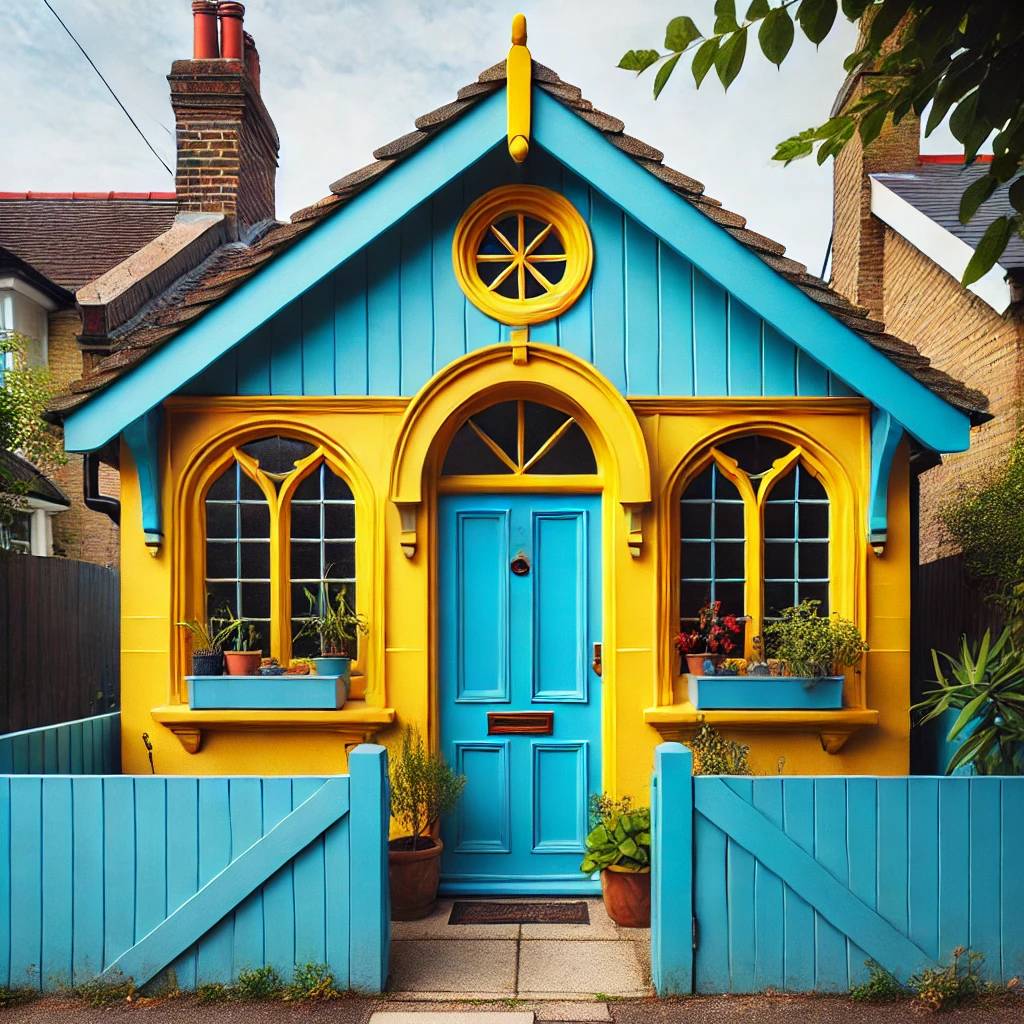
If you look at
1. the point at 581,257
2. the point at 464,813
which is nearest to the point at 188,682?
the point at 464,813

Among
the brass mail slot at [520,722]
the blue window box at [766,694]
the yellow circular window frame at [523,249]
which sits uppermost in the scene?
the yellow circular window frame at [523,249]

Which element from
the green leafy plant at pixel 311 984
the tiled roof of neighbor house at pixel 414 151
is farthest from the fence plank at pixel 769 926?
A: the tiled roof of neighbor house at pixel 414 151

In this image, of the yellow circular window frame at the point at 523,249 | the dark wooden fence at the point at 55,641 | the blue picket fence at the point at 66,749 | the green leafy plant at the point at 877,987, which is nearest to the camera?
the green leafy plant at the point at 877,987

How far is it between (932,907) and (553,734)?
2411 millimetres

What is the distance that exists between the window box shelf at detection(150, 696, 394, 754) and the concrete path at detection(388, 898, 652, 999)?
3.77ft

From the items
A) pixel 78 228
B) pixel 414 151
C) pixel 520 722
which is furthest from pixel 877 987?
pixel 78 228

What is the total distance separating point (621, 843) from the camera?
213 inches

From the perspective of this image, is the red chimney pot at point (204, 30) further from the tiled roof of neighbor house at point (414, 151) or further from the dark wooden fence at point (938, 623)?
→ the dark wooden fence at point (938, 623)

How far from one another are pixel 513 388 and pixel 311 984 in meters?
3.53

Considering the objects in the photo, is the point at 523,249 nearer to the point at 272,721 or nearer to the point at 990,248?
the point at 272,721

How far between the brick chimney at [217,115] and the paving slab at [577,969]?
22.7ft

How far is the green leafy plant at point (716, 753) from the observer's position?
5469 mm

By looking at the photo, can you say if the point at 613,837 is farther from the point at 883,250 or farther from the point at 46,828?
the point at 883,250

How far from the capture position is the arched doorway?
19.9ft
